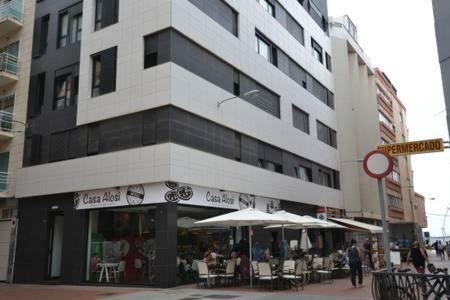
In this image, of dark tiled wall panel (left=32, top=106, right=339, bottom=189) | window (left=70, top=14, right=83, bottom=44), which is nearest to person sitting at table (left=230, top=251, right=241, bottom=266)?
dark tiled wall panel (left=32, top=106, right=339, bottom=189)

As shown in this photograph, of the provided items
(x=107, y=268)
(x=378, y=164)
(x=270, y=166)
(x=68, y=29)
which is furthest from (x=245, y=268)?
(x=68, y=29)

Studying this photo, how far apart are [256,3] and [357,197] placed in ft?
72.6

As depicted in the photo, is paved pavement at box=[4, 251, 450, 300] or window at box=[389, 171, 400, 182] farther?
window at box=[389, 171, 400, 182]

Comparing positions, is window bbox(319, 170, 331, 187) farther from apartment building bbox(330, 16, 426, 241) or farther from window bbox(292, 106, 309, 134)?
window bbox(292, 106, 309, 134)

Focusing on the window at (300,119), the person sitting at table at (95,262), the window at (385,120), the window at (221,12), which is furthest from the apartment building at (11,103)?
the window at (385,120)

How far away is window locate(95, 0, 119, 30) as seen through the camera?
2225 cm

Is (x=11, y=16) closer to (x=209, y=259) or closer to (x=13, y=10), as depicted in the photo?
(x=13, y=10)

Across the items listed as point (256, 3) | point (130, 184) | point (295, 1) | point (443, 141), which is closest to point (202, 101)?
point (130, 184)

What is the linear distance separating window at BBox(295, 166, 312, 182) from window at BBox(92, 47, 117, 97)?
14.6 m

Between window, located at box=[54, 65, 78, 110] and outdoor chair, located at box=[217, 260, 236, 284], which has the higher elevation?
window, located at box=[54, 65, 78, 110]

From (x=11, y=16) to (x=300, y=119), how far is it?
19.4 metres

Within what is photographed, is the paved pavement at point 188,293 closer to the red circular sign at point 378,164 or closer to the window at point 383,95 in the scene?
the red circular sign at point 378,164

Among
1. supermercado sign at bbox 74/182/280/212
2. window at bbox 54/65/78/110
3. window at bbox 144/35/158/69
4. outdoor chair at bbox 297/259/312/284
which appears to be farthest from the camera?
window at bbox 54/65/78/110

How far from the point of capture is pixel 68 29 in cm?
2461
